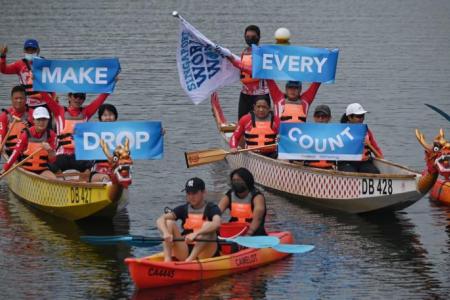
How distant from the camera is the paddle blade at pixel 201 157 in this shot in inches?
1241

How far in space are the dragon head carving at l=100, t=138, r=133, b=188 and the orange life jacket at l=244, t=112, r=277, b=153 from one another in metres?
6.80

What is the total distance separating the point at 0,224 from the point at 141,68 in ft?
79.3

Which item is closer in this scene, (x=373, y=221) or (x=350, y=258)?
(x=350, y=258)

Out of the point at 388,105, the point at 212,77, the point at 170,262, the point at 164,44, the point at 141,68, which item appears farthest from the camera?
the point at 164,44

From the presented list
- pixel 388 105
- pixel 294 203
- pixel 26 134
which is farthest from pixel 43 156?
pixel 388 105

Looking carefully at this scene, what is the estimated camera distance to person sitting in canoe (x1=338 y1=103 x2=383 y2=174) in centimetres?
3055

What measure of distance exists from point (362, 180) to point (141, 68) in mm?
25313

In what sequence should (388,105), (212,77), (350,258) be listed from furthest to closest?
(388,105) < (212,77) < (350,258)

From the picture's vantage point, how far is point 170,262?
961 inches

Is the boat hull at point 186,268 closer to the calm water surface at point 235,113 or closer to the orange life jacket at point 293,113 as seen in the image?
the calm water surface at point 235,113

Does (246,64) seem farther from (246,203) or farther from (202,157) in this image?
(246,203)

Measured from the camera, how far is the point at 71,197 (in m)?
28.9

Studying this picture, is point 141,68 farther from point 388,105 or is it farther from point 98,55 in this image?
point 388,105

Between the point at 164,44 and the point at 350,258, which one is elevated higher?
the point at 164,44
